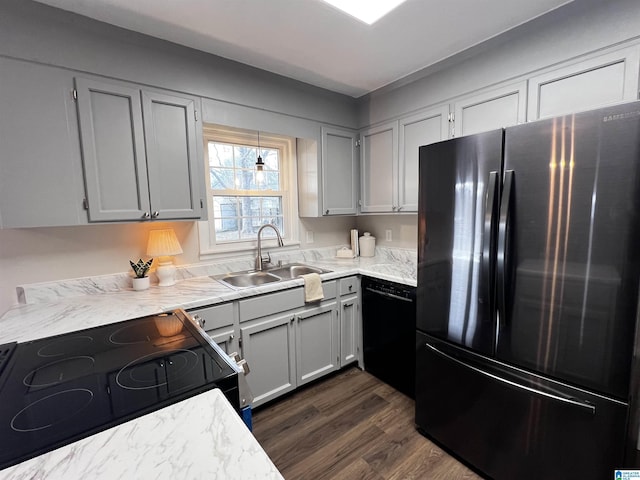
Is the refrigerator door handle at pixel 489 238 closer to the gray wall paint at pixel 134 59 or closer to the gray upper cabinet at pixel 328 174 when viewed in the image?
the gray upper cabinet at pixel 328 174

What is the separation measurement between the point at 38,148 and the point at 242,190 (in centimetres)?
133

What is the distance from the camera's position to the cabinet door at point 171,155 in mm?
1790

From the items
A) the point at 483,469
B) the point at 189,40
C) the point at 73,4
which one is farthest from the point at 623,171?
the point at 73,4

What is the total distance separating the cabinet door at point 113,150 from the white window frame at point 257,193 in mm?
597

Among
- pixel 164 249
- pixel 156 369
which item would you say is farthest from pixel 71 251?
pixel 156 369

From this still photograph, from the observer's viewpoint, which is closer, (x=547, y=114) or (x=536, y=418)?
(x=536, y=418)

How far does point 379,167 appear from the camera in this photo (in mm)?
2729

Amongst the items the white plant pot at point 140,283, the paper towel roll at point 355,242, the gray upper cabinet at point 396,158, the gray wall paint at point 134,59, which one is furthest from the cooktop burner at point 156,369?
the paper towel roll at point 355,242

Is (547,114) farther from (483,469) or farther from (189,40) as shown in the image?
(189,40)

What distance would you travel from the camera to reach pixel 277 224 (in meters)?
2.85

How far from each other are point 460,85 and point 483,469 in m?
2.35

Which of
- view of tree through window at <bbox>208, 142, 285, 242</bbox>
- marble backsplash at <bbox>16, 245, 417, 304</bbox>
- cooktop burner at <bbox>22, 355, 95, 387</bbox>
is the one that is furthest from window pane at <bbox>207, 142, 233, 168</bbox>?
cooktop burner at <bbox>22, 355, 95, 387</bbox>

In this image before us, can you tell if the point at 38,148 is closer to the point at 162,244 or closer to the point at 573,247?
the point at 162,244

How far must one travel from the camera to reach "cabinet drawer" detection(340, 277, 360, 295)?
93.9 inches
